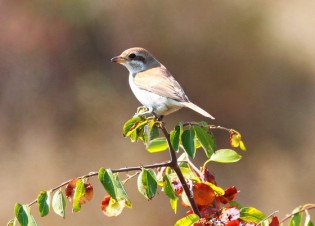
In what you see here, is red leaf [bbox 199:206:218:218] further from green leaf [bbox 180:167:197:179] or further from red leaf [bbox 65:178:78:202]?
red leaf [bbox 65:178:78:202]

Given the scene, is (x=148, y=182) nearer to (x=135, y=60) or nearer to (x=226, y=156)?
(x=226, y=156)

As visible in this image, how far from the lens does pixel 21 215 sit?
218 centimetres

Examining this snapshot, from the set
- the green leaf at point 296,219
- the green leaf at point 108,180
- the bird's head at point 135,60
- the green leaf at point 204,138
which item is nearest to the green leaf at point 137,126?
the green leaf at point 204,138

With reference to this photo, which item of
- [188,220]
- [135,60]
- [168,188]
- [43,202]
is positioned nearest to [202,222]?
[188,220]

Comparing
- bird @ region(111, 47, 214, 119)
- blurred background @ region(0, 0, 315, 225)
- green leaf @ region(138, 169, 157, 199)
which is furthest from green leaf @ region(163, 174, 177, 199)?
blurred background @ region(0, 0, 315, 225)

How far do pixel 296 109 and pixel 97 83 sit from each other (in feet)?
10.7

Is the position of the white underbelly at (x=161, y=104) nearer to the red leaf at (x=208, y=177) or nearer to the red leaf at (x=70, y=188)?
the red leaf at (x=208, y=177)

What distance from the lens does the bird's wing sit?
12.9 feet

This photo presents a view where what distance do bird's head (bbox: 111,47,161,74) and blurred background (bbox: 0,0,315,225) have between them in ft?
14.9

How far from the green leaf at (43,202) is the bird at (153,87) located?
1.19 m

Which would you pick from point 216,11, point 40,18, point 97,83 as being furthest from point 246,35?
point 40,18

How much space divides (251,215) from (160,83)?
211 cm

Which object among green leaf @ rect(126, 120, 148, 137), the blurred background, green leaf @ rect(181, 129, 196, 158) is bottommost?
the blurred background

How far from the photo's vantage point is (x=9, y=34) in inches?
435
